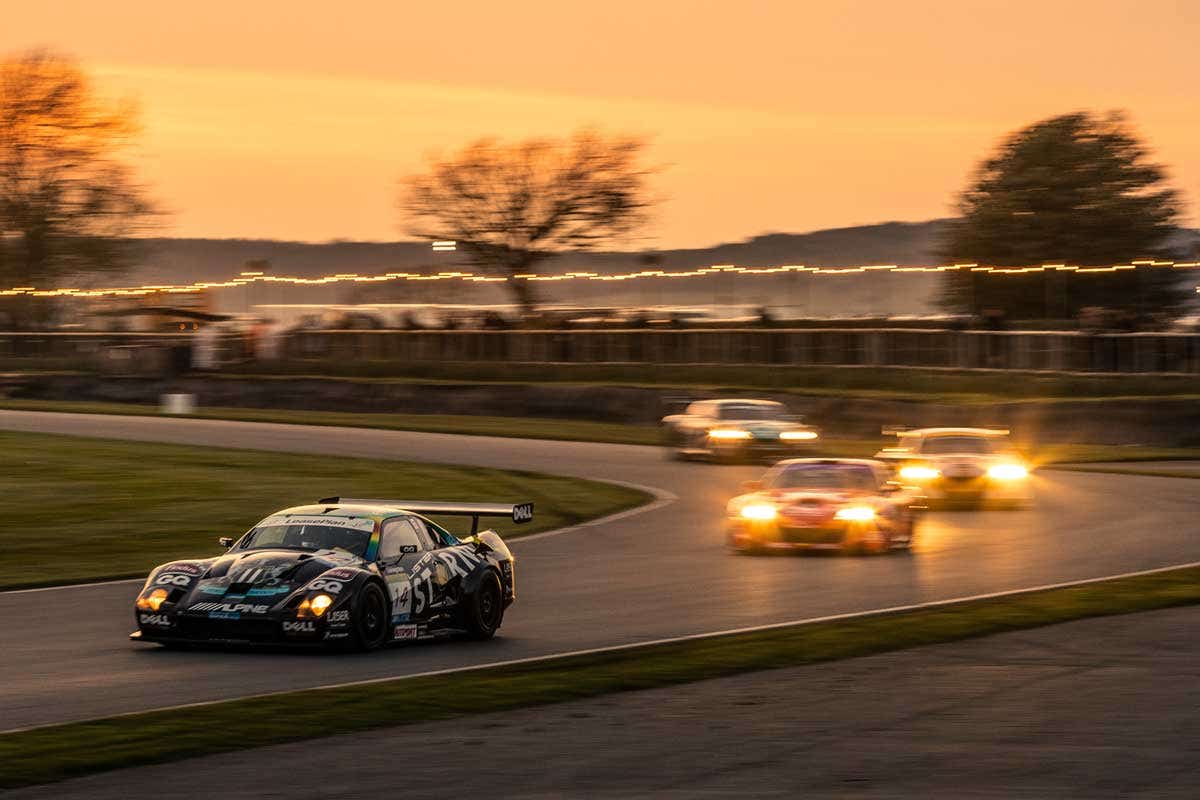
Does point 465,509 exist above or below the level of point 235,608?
above

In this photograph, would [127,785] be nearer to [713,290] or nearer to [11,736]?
[11,736]

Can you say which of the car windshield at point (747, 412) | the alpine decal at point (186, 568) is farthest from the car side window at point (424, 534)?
the car windshield at point (747, 412)

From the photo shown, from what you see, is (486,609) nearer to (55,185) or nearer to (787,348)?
(787,348)

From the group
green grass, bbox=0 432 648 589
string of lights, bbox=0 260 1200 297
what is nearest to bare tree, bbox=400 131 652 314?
string of lights, bbox=0 260 1200 297

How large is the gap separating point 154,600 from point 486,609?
2.86 meters

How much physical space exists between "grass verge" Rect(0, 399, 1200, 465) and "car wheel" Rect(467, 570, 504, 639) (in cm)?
2627

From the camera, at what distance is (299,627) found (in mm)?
13883

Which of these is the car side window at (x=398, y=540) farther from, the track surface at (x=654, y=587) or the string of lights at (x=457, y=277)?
the string of lights at (x=457, y=277)

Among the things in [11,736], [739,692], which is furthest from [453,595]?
[11,736]

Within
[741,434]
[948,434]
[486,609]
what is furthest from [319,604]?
[741,434]

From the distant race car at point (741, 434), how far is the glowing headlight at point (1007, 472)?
360 inches

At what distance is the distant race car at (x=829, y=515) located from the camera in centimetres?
2303

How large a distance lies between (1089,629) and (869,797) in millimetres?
7506

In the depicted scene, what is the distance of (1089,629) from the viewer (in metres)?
16.0
